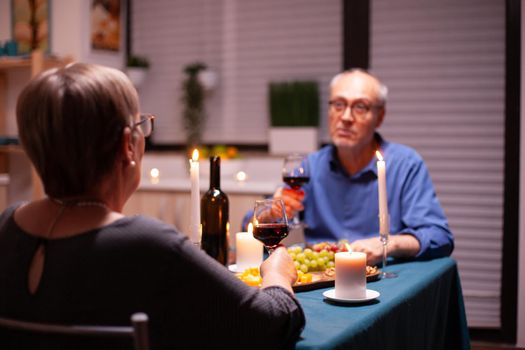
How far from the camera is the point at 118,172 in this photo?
124 cm

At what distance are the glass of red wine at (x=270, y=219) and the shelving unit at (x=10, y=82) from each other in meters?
3.19

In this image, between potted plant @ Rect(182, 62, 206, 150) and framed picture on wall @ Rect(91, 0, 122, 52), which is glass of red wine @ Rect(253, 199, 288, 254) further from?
framed picture on wall @ Rect(91, 0, 122, 52)

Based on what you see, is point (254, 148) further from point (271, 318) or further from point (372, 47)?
point (271, 318)

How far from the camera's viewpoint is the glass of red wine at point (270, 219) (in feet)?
5.47

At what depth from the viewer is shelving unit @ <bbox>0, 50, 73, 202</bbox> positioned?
14.6ft

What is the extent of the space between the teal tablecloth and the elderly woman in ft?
0.73

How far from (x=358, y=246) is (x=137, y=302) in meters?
1.10

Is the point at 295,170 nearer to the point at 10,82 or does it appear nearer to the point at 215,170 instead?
the point at 215,170

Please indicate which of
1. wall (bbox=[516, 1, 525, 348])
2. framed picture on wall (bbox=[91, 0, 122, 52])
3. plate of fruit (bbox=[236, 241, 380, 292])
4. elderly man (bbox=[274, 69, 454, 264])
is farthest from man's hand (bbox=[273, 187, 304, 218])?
framed picture on wall (bbox=[91, 0, 122, 52])

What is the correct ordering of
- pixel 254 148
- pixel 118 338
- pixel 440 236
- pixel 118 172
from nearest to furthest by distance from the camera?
1. pixel 118 338
2. pixel 118 172
3. pixel 440 236
4. pixel 254 148

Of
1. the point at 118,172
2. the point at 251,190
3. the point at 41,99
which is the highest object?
the point at 41,99

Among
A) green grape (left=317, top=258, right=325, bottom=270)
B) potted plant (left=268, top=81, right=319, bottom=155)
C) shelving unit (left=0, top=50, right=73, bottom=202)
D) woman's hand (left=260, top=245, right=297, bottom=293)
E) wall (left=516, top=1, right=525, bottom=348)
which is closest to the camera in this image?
woman's hand (left=260, top=245, right=297, bottom=293)

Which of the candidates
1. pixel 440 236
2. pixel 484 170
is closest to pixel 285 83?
pixel 484 170

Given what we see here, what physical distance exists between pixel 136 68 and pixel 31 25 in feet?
2.77
